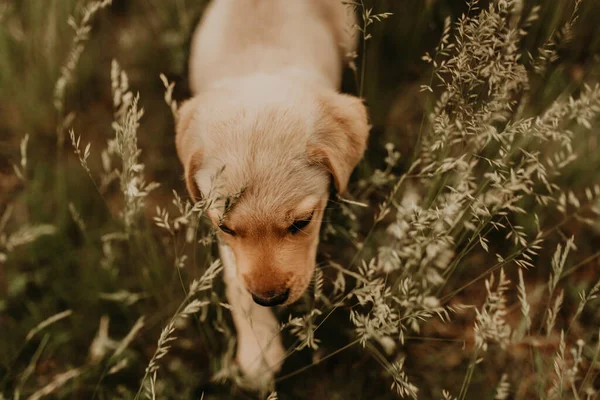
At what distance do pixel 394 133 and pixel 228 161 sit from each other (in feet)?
4.46

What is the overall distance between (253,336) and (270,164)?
0.79 meters

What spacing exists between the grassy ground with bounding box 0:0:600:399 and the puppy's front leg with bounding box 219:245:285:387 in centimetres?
8

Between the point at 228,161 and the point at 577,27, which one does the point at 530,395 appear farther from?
the point at 577,27

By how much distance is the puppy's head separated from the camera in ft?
4.91

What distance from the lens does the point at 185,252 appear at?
2.21 metres

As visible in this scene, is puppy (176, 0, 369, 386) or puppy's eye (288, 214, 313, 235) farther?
puppy's eye (288, 214, 313, 235)

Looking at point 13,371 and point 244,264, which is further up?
point 244,264

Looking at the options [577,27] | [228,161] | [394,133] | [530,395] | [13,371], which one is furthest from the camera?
[394,133]

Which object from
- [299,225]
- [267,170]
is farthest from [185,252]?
[267,170]

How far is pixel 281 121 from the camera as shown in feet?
5.07

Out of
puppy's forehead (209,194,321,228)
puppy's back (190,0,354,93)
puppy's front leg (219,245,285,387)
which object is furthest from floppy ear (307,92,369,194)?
puppy's front leg (219,245,285,387)

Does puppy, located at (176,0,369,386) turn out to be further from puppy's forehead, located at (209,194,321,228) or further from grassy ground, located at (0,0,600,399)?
grassy ground, located at (0,0,600,399)

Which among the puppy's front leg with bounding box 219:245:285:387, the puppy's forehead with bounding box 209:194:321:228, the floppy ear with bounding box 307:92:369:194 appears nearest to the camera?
the puppy's forehead with bounding box 209:194:321:228

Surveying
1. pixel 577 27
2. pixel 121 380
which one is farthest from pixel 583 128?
pixel 121 380
